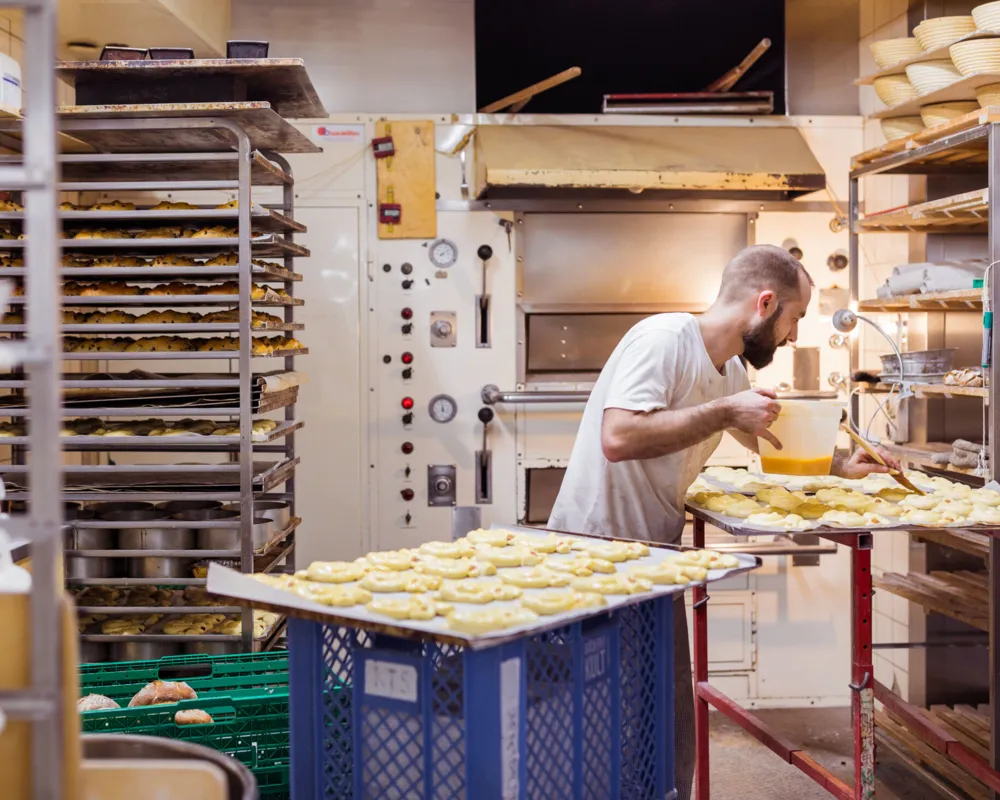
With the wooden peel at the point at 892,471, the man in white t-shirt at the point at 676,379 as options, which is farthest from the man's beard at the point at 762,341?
the wooden peel at the point at 892,471

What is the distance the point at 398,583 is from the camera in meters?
1.96

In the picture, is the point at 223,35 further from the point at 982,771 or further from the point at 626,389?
the point at 982,771

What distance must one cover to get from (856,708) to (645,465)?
2.74 ft

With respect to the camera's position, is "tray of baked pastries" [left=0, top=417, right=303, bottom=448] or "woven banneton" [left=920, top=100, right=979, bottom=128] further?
"woven banneton" [left=920, top=100, right=979, bottom=128]

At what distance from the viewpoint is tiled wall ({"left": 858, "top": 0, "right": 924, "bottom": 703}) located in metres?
4.49

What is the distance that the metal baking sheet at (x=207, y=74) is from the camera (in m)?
3.16

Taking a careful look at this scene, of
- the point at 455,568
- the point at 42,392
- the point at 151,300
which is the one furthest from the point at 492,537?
the point at 151,300

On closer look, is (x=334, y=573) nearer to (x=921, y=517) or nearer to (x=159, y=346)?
(x=921, y=517)

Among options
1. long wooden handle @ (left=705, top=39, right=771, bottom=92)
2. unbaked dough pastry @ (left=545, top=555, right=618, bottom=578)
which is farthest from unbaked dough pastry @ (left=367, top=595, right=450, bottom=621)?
long wooden handle @ (left=705, top=39, right=771, bottom=92)

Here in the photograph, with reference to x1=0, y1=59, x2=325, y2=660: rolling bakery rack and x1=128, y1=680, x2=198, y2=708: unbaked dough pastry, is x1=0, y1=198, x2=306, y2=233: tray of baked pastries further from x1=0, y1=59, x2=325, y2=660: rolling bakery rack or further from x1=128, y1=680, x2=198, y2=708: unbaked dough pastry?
x1=128, y1=680, x2=198, y2=708: unbaked dough pastry

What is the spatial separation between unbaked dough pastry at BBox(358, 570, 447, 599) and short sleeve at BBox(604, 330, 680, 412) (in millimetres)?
838

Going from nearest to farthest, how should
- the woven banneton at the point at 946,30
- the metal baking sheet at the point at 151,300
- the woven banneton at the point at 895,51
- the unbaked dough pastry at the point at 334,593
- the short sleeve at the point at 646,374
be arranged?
the unbaked dough pastry at the point at 334,593
the short sleeve at the point at 646,374
the metal baking sheet at the point at 151,300
the woven banneton at the point at 946,30
the woven banneton at the point at 895,51

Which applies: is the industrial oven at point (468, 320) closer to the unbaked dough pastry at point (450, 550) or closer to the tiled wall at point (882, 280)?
the tiled wall at point (882, 280)

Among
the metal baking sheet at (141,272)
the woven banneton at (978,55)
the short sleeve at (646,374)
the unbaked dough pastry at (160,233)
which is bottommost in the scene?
the short sleeve at (646,374)
